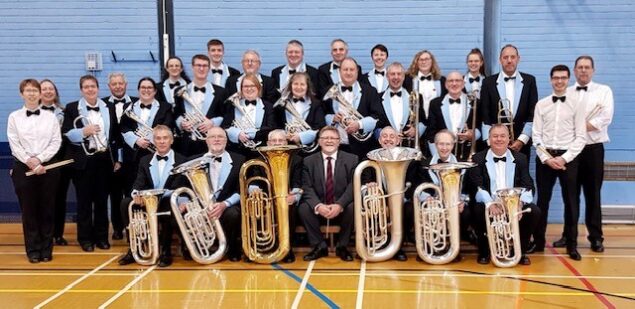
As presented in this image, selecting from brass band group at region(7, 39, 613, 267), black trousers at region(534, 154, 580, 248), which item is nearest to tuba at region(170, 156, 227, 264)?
brass band group at region(7, 39, 613, 267)

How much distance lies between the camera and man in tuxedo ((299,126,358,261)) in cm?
571

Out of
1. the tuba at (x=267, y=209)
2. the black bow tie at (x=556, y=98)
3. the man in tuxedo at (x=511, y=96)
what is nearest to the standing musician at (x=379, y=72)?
the man in tuxedo at (x=511, y=96)

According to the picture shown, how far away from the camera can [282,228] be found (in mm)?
5566

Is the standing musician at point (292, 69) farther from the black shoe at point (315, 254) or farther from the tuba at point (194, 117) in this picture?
the black shoe at point (315, 254)

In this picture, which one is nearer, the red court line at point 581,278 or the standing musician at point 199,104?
the red court line at point 581,278

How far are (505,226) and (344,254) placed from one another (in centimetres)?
139

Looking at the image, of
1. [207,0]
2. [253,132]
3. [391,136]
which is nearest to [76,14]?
[207,0]

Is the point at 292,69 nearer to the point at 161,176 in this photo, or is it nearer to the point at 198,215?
the point at 161,176

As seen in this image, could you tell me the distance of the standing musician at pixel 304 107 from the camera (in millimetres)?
6082

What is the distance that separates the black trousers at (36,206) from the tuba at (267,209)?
179cm

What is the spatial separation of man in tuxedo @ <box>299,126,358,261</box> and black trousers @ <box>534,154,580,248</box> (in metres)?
1.71

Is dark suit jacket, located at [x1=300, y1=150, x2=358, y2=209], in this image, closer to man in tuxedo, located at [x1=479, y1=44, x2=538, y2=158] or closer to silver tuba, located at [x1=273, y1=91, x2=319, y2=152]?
silver tuba, located at [x1=273, y1=91, x2=319, y2=152]

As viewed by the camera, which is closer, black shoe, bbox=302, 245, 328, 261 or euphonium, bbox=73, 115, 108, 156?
black shoe, bbox=302, 245, 328, 261

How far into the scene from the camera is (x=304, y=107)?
6176 mm
